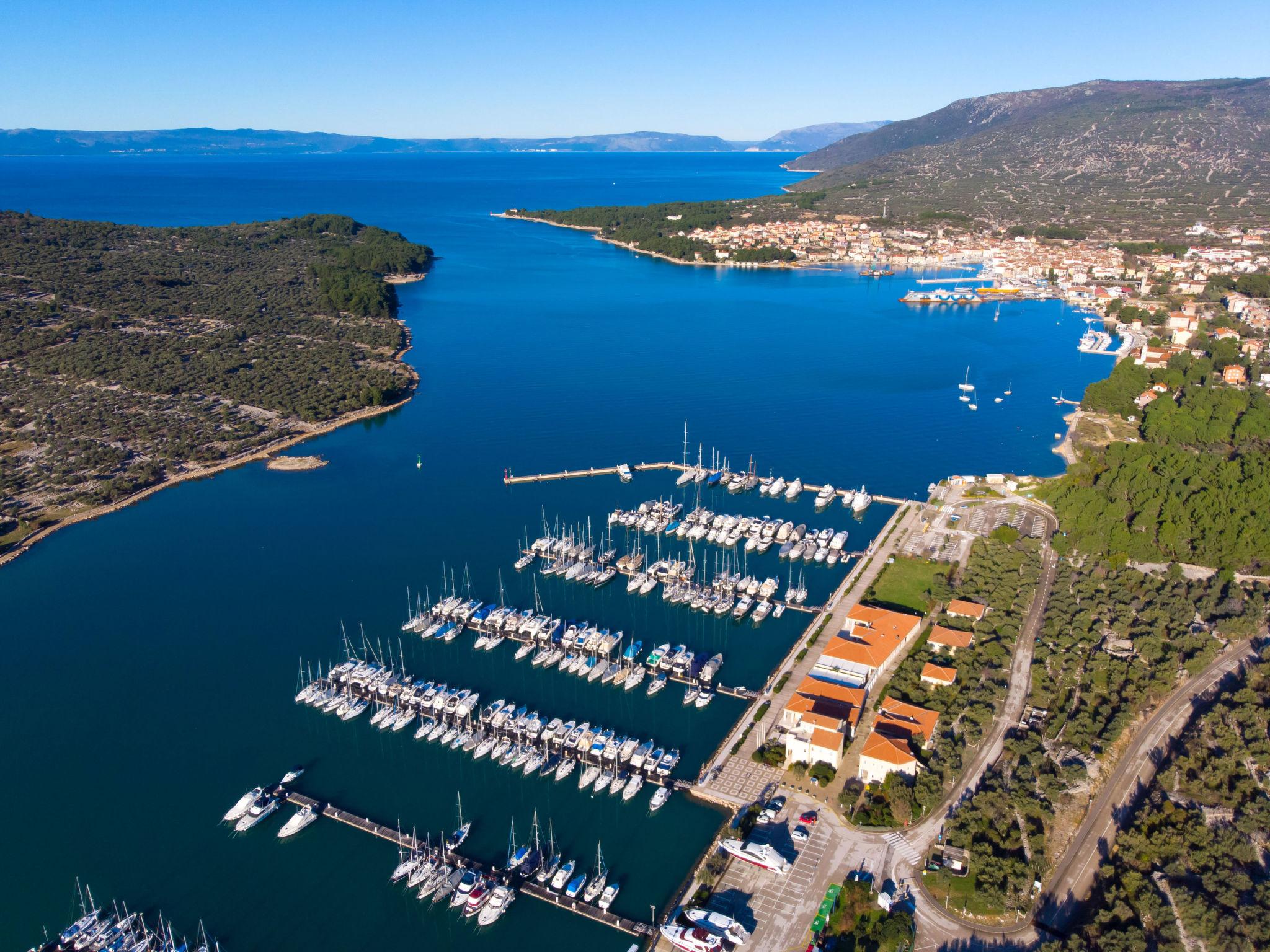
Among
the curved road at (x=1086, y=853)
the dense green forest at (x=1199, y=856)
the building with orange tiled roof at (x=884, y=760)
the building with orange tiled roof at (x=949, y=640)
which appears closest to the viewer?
the dense green forest at (x=1199, y=856)

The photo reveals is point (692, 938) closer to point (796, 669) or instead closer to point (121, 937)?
point (796, 669)

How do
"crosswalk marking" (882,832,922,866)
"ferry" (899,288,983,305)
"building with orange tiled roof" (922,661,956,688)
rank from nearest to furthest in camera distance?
→ "crosswalk marking" (882,832,922,866), "building with orange tiled roof" (922,661,956,688), "ferry" (899,288,983,305)

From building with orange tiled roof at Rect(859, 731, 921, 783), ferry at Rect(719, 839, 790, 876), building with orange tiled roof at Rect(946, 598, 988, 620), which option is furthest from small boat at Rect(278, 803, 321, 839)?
building with orange tiled roof at Rect(946, 598, 988, 620)

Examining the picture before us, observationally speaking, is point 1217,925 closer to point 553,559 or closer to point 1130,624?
point 1130,624

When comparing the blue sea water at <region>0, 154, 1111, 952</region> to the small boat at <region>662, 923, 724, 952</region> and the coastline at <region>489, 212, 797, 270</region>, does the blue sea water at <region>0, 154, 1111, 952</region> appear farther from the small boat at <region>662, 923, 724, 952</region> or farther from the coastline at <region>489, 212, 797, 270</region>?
the coastline at <region>489, 212, 797, 270</region>

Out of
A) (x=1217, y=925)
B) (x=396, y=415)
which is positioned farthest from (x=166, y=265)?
(x=1217, y=925)

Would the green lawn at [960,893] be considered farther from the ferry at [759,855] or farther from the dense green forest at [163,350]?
the dense green forest at [163,350]

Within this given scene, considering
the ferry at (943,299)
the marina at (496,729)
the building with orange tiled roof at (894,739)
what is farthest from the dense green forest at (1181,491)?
the ferry at (943,299)
